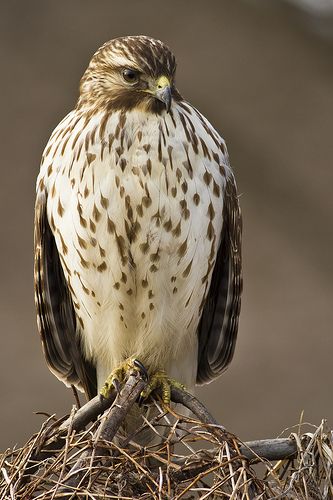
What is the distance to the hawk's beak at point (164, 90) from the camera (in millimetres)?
3328

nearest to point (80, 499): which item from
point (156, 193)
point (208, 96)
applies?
point (156, 193)

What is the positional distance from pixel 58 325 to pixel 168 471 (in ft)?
4.71

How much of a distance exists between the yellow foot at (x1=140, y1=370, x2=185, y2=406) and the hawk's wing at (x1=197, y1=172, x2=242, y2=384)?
0.37 metres

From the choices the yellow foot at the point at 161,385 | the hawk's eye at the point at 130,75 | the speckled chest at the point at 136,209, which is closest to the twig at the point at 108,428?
the yellow foot at the point at 161,385

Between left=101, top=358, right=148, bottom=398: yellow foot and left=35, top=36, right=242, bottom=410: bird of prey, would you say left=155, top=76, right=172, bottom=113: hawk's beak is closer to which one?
left=35, top=36, right=242, bottom=410: bird of prey

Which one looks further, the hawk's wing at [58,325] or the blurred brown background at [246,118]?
the blurred brown background at [246,118]

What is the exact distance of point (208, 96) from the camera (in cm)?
750

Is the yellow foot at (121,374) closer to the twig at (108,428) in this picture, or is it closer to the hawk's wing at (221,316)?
the twig at (108,428)

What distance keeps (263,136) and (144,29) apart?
0.96 metres

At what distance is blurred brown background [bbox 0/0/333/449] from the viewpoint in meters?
7.42

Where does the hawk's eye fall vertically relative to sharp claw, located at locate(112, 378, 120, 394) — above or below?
above

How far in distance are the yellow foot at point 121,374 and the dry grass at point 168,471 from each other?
0.32m

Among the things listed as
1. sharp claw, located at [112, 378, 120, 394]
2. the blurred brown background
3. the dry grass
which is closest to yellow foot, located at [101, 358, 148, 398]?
sharp claw, located at [112, 378, 120, 394]

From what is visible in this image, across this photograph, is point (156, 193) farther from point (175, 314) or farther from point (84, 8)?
point (84, 8)
